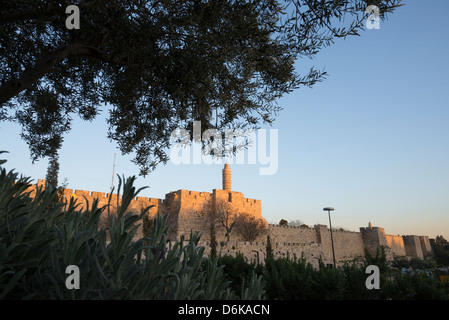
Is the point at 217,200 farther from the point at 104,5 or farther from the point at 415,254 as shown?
the point at 415,254

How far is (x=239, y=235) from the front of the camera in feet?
148

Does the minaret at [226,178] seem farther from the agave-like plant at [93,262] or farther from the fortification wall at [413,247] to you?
the agave-like plant at [93,262]

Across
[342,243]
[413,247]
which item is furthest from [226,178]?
[413,247]

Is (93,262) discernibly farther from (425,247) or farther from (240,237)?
(425,247)

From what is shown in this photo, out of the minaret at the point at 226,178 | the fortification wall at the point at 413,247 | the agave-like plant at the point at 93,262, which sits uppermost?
the minaret at the point at 226,178

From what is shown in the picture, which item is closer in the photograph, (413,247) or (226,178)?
(226,178)

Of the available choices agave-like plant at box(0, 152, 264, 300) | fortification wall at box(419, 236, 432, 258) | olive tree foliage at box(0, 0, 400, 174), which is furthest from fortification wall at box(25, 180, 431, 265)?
agave-like plant at box(0, 152, 264, 300)

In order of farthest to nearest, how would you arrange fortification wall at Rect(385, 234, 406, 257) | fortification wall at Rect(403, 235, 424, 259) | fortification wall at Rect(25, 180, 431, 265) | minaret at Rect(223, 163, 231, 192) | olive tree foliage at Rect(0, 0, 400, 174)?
fortification wall at Rect(403, 235, 424, 259) < fortification wall at Rect(385, 234, 406, 257) < minaret at Rect(223, 163, 231, 192) < fortification wall at Rect(25, 180, 431, 265) < olive tree foliage at Rect(0, 0, 400, 174)

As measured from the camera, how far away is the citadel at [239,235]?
1438 inches

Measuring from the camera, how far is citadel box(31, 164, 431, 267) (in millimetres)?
36531

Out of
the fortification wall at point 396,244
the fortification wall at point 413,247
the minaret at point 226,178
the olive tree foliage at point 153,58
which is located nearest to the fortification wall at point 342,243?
the fortification wall at point 396,244

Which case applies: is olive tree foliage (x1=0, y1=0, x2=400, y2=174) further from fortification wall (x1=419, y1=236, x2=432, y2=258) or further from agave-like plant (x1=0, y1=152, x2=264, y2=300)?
fortification wall (x1=419, y1=236, x2=432, y2=258)
